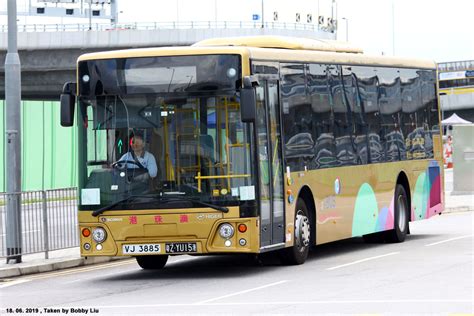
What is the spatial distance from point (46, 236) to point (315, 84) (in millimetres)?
5277

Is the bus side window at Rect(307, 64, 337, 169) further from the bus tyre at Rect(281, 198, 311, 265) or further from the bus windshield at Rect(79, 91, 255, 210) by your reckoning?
the bus windshield at Rect(79, 91, 255, 210)

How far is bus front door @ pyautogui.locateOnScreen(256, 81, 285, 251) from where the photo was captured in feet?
56.7

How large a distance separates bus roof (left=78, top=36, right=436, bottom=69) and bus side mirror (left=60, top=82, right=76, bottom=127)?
0.47 meters

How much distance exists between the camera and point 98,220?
17.2 m

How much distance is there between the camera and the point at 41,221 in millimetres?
21391

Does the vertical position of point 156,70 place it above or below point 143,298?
above

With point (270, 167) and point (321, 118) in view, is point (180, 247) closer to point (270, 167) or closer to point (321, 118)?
point (270, 167)

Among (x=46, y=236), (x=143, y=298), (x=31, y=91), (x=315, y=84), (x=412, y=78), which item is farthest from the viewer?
(x=31, y=91)

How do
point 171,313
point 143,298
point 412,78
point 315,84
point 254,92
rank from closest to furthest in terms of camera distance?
point 171,313 → point 143,298 → point 254,92 → point 315,84 → point 412,78

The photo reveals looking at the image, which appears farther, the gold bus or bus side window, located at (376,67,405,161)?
bus side window, located at (376,67,405,161)

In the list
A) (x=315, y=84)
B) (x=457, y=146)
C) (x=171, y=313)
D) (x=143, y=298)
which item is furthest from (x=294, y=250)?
(x=457, y=146)

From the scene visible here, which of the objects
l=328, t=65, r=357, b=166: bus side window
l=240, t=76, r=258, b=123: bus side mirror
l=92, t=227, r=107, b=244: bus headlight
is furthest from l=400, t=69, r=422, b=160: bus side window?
l=92, t=227, r=107, b=244: bus headlight

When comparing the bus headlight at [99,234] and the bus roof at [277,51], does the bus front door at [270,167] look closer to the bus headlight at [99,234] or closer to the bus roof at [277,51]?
the bus roof at [277,51]

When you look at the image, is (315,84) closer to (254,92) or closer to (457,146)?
(254,92)
